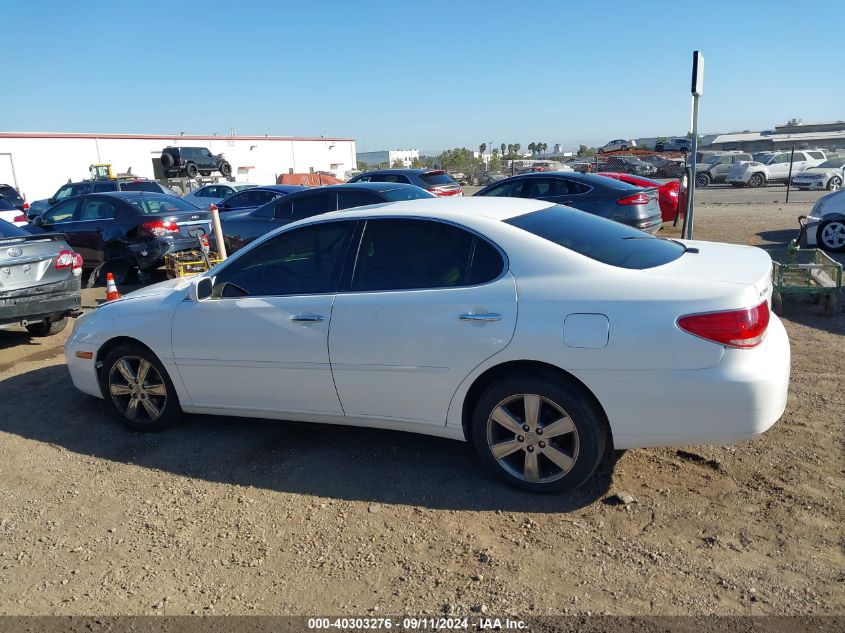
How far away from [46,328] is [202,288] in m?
4.85

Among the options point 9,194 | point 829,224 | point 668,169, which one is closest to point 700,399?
point 829,224

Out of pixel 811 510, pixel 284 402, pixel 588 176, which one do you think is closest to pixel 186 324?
pixel 284 402

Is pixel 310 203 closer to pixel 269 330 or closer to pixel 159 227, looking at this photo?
pixel 159 227

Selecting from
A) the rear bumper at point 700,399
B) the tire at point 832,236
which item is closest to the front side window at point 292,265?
the rear bumper at point 700,399

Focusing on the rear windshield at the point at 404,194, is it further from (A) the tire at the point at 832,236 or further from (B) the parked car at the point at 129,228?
(A) the tire at the point at 832,236

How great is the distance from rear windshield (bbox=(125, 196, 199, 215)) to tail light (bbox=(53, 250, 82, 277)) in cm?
312

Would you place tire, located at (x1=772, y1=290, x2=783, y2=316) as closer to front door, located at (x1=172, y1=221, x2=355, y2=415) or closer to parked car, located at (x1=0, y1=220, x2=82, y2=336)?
front door, located at (x1=172, y1=221, x2=355, y2=415)

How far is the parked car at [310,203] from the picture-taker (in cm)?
1009

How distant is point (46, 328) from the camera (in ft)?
27.0

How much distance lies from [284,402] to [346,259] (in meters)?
1.00

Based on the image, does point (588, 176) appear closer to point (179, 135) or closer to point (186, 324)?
point (186, 324)

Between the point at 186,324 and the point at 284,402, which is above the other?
the point at 186,324

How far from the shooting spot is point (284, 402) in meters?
4.36

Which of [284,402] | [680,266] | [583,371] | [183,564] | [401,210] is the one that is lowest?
[183,564]
